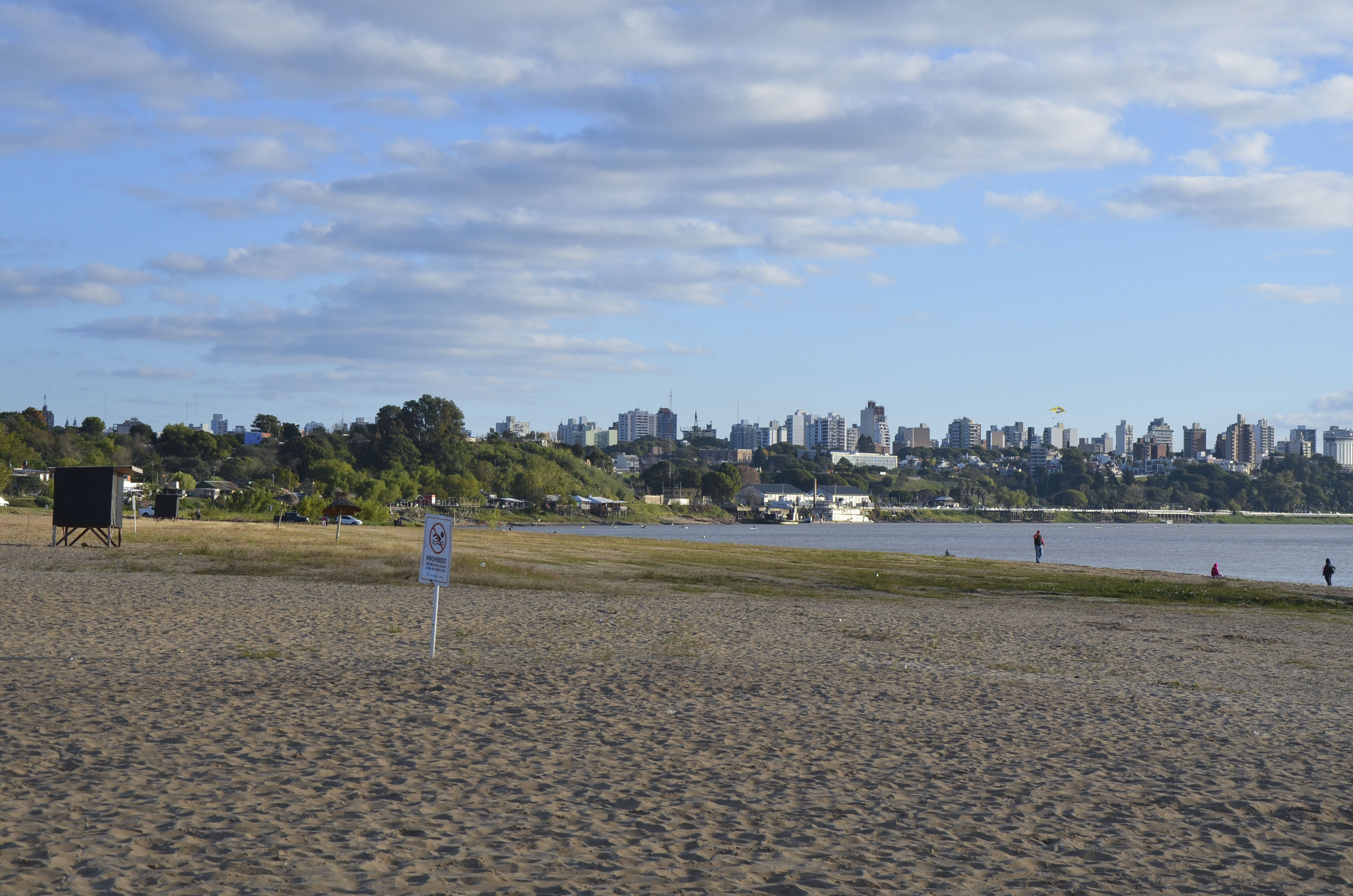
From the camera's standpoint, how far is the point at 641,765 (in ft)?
31.5

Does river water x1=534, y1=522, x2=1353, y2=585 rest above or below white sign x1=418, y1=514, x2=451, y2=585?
below

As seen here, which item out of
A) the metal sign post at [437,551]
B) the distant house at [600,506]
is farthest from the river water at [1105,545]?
the metal sign post at [437,551]

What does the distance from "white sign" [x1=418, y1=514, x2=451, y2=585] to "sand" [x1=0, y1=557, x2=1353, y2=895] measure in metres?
1.22

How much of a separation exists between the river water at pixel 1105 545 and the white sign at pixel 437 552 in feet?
177

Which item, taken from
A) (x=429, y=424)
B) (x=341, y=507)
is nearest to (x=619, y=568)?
(x=341, y=507)

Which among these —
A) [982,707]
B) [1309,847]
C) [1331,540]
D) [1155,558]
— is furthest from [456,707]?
[1331,540]

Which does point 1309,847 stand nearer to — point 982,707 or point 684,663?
point 982,707

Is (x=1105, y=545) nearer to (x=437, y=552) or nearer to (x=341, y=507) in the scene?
(x=341, y=507)

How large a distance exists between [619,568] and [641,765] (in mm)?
→ 31547

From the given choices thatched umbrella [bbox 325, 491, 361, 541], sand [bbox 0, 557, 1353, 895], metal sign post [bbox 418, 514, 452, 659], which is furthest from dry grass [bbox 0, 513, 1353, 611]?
metal sign post [bbox 418, 514, 452, 659]

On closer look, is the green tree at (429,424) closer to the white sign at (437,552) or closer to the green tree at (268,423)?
the green tree at (268,423)

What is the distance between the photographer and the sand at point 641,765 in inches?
270

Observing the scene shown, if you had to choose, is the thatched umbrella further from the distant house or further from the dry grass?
the distant house

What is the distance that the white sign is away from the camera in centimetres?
1471
